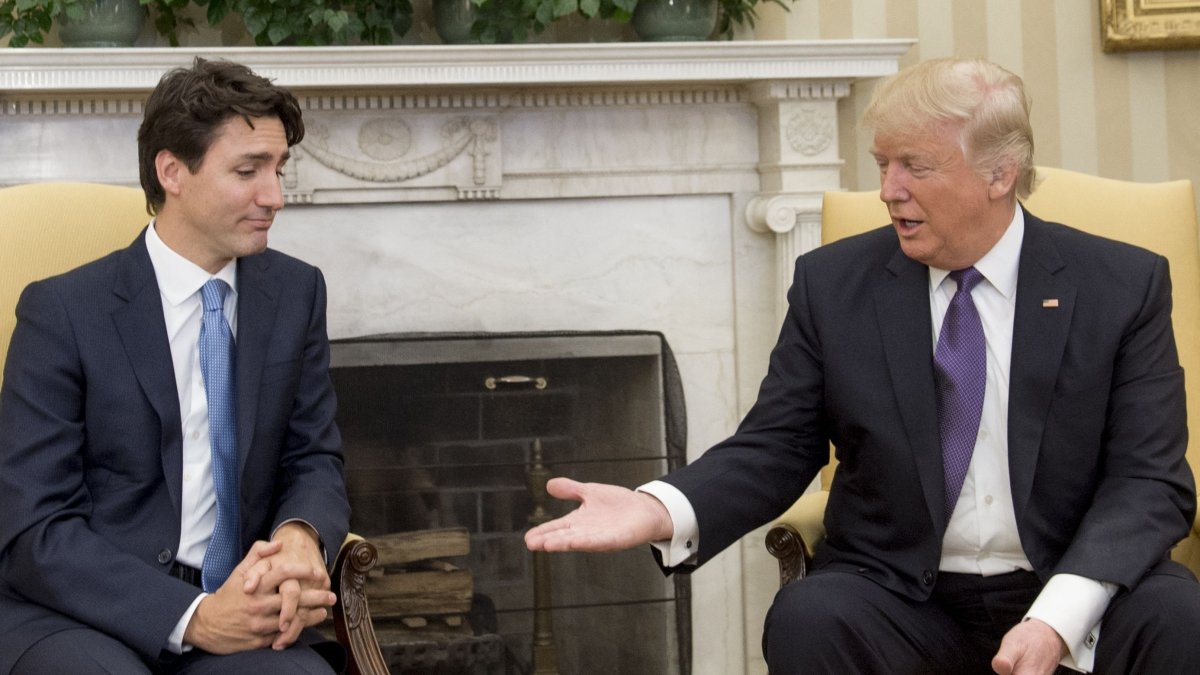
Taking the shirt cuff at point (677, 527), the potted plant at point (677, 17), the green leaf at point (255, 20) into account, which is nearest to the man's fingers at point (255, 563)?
the shirt cuff at point (677, 527)

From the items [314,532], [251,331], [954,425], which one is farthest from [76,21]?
[954,425]

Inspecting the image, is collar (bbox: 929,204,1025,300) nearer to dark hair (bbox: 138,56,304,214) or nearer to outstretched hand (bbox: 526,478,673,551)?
outstretched hand (bbox: 526,478,673,551)

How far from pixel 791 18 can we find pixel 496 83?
793 mm

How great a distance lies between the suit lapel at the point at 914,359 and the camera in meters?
1.94

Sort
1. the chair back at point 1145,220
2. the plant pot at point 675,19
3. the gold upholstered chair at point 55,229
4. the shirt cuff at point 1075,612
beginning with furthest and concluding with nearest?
1. the plant pot at point 675,19
2. the chair back at point 1145,220
3. the gold upholstered chair at point 55,229
4. the shirt cuff at point 1075,612

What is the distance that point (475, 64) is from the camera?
2959 mm

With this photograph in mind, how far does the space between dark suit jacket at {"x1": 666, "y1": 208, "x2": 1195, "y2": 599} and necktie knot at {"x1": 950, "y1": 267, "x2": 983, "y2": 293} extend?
0.05m

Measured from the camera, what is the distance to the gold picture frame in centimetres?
335

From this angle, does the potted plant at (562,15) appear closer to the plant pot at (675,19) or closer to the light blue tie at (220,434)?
the plant pot at (675,19)

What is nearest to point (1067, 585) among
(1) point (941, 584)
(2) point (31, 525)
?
(1) point (941, 584)

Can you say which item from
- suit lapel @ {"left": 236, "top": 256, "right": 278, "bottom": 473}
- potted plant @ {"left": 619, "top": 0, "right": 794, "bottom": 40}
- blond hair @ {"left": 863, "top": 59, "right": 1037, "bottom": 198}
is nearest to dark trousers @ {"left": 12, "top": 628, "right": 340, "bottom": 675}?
suit lapel @ {"left": 236, "top": 256, "right": 278, "bottom": 473}

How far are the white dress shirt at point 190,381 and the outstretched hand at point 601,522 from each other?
53 cm

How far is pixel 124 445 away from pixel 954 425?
1164 mm

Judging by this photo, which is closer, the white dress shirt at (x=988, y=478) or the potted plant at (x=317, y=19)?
the white dress shirt at (x=988, y=478)
